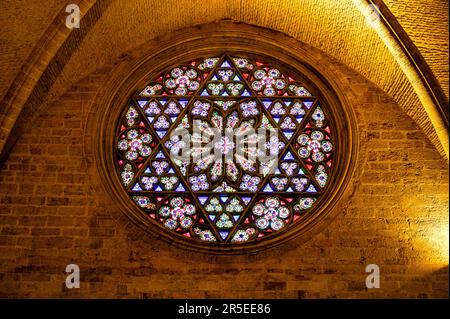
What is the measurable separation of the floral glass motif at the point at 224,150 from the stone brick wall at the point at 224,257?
44 cm

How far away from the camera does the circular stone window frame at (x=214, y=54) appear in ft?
34.1

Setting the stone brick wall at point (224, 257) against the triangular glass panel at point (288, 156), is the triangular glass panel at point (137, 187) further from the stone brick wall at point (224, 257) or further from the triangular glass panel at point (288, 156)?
the triangular glass panel at point (288, 156)

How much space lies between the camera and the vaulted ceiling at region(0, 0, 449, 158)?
998 cm

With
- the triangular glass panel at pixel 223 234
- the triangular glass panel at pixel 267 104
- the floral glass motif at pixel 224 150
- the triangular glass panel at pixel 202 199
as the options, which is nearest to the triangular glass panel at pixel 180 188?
the floral glass motif at pixel 224 150

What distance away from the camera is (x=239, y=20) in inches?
464

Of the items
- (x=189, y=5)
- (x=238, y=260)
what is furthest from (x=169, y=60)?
(x=238, y=260)

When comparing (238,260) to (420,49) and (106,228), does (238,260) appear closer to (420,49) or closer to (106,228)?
(106,228)

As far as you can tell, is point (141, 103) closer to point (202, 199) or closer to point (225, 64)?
point (225, 64)

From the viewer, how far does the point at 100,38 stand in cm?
1120

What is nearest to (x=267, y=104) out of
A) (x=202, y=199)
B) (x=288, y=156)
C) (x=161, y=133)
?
(x=288, y=156)

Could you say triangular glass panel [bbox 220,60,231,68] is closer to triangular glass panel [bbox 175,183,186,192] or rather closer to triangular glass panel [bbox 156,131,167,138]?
triangular glass panel [bbox 156,131,167,138]

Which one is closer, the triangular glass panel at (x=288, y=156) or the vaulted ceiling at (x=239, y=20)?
the vaulted ceiling at (x=239, y=20)

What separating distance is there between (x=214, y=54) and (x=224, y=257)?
2958 mm
